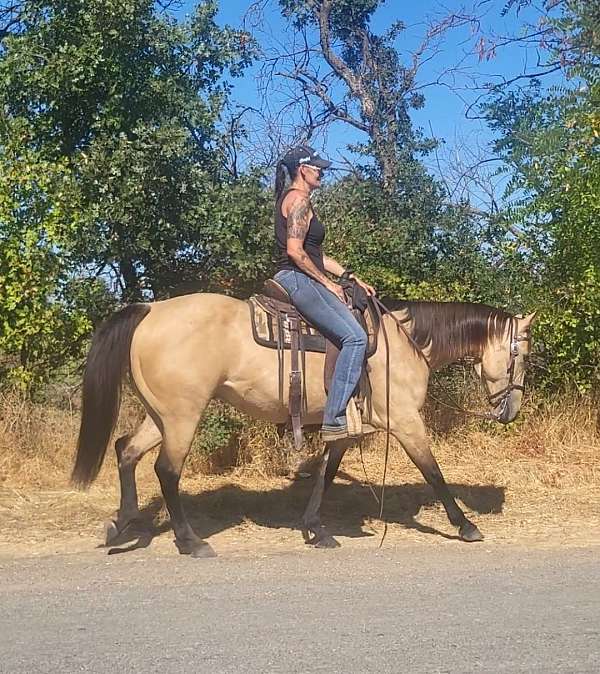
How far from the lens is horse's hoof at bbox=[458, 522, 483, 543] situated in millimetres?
5906

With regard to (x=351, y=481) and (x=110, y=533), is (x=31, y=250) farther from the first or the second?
(x=351, y=481)

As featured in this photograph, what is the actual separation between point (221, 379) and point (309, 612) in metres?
2.10

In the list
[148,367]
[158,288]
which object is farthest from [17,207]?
[148,367]

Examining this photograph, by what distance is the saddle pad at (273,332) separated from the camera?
5.89 m

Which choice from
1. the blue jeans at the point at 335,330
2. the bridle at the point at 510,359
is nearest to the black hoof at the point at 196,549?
the blue jeans at the point at 335,330

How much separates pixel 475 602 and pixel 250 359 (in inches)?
95.1

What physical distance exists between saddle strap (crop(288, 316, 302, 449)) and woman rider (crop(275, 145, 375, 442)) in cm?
14

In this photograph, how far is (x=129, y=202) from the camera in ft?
26.7

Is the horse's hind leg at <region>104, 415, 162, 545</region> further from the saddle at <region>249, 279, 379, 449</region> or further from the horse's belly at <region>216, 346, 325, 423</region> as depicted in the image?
the saddle at <region>249, 279, 379, 449</region>

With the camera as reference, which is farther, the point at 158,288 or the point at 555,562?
the point at 158,288

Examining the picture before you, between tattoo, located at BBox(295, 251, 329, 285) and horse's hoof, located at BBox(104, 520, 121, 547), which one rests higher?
tattoo, located at BBox(295, 251, 329, 285)

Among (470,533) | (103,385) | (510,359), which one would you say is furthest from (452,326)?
(103,385)

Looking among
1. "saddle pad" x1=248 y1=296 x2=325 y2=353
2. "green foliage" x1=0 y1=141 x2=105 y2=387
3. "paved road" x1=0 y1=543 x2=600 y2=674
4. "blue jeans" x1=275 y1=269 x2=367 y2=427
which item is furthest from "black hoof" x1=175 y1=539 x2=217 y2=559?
"green foliage" x1=0 y1=141 x2=105 y2=387

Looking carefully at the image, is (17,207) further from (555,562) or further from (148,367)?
(555,562)
